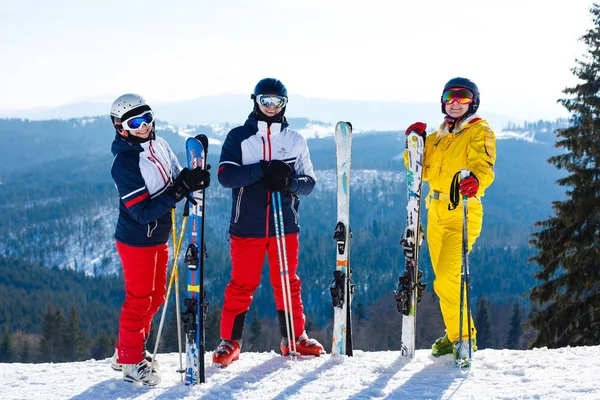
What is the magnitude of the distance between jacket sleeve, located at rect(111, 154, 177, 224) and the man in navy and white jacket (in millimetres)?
672

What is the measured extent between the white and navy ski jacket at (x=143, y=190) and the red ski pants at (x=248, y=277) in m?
0.70

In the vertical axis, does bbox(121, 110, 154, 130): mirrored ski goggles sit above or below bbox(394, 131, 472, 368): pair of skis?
above

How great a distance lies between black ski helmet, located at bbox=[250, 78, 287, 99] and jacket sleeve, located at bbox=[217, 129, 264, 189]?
1.40ft

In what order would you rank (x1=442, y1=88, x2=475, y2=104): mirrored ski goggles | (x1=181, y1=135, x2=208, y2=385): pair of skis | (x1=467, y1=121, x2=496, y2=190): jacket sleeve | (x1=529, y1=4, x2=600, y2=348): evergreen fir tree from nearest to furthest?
(x1=181, y1=135, x2=208, y2=385): pair of skis, (x1=467, y1=121, x2=496, y2=190): jacket sleeve, (x1=442, y1=88, x2=475, y2=104): mirrored ski goggles, (x1=529, y1=4, x2=600, y2=348): evergreen fir tree

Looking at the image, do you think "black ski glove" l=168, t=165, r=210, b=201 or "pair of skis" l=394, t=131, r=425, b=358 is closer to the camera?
"black ski glove" l=168, t=165, r=210, b=201

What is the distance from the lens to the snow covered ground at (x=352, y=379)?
13.0ft

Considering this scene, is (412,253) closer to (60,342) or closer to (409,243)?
(409,243)

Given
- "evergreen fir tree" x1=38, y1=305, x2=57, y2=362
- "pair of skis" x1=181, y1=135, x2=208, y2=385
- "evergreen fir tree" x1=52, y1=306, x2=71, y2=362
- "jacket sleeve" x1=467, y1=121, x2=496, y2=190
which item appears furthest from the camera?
"evergreen fir tree" x1=52, y1=306, x2=71, y2=362

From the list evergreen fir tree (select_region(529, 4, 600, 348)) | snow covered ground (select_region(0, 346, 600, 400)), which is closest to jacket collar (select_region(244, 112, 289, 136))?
snow covered ground (select_region(0, 346, 600, 400))

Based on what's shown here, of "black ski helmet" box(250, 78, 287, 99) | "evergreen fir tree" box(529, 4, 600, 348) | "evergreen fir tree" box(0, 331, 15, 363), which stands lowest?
"evergreen fir tree" box(0, 331, 15, 363)

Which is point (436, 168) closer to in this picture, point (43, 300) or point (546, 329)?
point (546, 329)

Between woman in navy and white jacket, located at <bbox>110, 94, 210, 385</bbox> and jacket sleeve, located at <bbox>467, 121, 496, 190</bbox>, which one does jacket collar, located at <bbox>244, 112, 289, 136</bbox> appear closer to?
woman in navy and white jacket, located at <bbox>110, 94, 210, 385</bbox>

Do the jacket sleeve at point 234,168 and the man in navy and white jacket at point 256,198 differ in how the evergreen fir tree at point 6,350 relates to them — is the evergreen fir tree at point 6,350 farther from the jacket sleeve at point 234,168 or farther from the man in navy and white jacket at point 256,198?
the jacket sleeve at point 234,168

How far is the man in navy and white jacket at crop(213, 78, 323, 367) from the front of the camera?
476 centimetres
